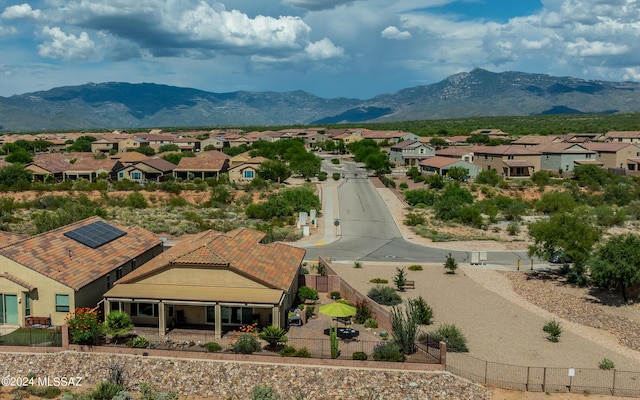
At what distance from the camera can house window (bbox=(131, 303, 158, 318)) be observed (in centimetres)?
2612

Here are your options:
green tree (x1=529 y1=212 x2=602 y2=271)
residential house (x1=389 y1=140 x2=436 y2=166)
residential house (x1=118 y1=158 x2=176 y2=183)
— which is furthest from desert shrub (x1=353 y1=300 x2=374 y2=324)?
residential house (x1=389 y1=140 x2=436 y2=166)

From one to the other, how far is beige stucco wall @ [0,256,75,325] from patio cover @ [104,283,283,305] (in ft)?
7.86

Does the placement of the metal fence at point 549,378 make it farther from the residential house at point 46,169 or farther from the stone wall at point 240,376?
the residential house at point 46,169

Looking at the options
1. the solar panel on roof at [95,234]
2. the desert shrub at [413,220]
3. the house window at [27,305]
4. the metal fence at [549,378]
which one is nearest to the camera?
the metal fence at [549,378]

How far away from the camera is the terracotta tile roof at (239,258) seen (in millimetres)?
26391

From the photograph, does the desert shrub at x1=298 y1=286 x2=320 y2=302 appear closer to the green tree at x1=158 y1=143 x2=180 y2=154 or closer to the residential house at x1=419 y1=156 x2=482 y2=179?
the residential house at x1=419 y1=156 x2=482 y2=179

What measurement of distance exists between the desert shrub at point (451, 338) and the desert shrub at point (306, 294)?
759cm

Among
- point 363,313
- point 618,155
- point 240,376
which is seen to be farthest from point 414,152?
point 240,376

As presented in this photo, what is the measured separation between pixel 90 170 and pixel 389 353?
7645cm

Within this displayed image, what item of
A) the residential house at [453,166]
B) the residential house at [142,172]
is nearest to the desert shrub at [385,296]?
the residential house at [453,166]

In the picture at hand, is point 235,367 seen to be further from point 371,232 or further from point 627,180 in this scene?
point 627,180

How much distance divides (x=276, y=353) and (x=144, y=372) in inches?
210

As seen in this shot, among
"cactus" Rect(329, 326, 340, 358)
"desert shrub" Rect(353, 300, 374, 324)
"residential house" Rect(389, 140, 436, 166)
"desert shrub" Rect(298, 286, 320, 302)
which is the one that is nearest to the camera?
"cactus" Rect(329, 326, 340, 358)

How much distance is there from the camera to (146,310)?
2620cm
